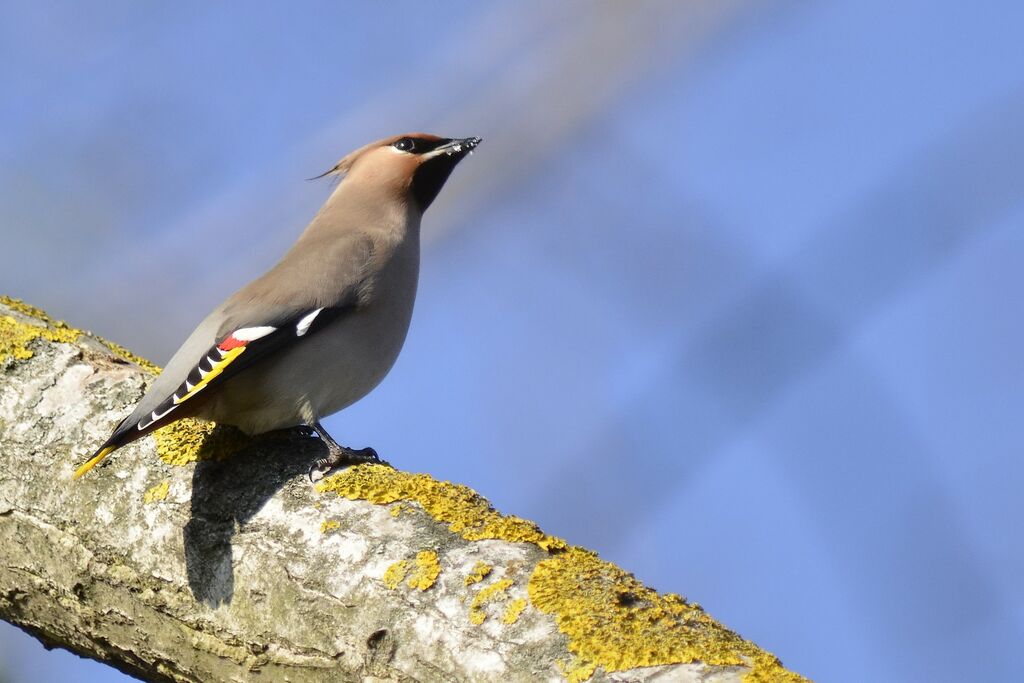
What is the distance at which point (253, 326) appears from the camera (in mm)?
3836

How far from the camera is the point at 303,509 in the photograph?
3049 millimetres

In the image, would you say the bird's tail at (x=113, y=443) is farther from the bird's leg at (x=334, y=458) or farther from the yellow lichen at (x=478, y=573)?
the yellow lichen at (x=478, y=573)

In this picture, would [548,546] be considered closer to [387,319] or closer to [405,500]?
[405,500]

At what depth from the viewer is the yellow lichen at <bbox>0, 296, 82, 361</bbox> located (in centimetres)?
378

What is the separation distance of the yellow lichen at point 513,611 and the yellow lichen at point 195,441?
1161 millimetres

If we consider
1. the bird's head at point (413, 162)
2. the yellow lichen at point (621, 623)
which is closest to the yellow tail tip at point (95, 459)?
the yellow lichen at point (621, 623)

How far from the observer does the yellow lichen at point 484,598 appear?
2.59m

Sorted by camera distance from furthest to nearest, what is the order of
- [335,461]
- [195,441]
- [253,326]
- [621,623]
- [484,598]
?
[253,326]
[195,441]
[335,461]
[484,598]
[621,623]

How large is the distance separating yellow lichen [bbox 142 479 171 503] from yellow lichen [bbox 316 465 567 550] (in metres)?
0.42

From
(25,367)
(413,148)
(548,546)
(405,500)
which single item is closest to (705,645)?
(548,546)

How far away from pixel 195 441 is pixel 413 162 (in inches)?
76.7

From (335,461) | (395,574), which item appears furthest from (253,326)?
(395,574)

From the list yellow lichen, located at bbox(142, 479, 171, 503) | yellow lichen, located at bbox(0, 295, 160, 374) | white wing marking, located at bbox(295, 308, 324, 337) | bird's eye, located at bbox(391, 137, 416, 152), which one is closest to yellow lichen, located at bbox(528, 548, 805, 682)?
yellow lichen, located at bbox(142, 479, 171, 503)

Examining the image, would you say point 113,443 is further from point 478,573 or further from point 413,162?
point 413,162
